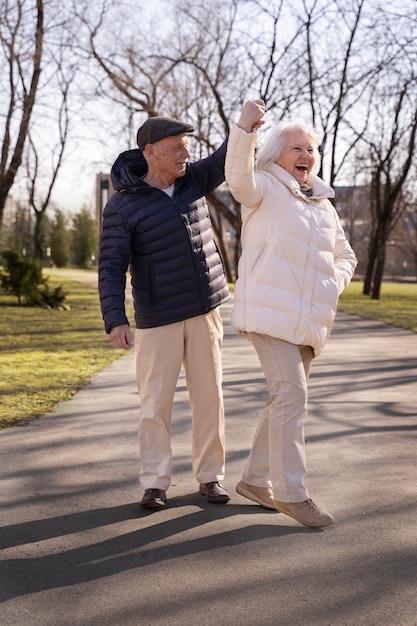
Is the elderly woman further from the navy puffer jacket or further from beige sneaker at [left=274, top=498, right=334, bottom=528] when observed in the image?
the navy puffer jacket

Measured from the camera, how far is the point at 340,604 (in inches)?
132

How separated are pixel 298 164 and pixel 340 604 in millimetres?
2117

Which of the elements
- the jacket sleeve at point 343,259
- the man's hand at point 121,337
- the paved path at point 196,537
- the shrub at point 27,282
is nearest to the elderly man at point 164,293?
the man's hand at point 121,337

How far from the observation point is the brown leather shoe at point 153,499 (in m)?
4.65

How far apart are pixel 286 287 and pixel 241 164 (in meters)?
0.61

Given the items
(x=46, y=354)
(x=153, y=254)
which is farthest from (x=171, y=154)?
(x=46, y=354)

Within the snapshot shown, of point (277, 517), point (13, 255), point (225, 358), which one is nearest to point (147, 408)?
point (277, 517)

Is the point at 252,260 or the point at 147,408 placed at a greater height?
the point at 252,260

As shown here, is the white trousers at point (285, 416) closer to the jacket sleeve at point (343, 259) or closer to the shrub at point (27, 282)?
the jacket sleeve at point (343, 259)

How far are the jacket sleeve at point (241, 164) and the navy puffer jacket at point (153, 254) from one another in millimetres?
510

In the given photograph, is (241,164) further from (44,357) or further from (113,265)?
(44,357)

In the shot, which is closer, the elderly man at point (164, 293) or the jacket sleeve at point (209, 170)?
the elderly man at point (164, 293)

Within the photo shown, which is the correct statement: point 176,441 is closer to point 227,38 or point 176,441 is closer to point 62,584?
point 62,584

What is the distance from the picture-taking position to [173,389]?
4.89 metres
